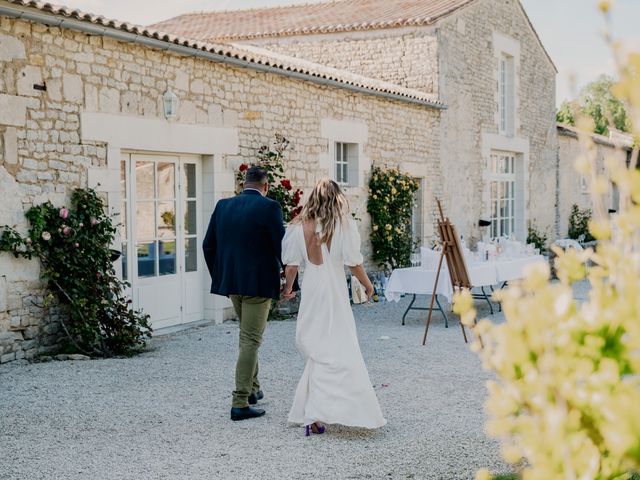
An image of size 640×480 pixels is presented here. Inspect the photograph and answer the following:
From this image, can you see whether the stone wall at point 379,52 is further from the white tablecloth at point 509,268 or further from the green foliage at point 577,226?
the green foliage at point 577,226

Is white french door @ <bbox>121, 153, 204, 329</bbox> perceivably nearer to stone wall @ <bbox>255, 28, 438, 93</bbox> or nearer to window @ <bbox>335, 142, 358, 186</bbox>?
window @ <bbox>335, 142, 358, 186</bbox>

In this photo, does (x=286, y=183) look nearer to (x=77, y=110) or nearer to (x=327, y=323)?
(x=77, y=110)

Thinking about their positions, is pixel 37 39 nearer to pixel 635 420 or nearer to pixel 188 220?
pixel 188 220

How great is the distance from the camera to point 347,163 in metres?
12.2

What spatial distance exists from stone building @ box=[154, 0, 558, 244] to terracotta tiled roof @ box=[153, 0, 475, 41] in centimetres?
3

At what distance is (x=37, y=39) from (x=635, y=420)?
692 centimetres

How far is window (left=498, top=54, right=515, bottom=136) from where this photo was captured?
56.8 feet

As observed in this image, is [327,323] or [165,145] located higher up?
Result: [165,145]

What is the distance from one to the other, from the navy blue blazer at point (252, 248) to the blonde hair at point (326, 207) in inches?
12.1

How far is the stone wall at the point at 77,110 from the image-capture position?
22.8ft

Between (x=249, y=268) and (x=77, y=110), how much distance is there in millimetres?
3255

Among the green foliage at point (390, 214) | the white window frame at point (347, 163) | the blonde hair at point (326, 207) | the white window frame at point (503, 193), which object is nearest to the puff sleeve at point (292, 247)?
the blonde hair at point (326, 207)

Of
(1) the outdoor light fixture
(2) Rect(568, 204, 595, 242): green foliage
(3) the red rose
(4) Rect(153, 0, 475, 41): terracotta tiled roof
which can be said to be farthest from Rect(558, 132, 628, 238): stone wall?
(1) the outdoor light fixture

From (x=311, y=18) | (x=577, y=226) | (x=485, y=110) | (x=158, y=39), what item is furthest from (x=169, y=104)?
(x=577, y=226)
